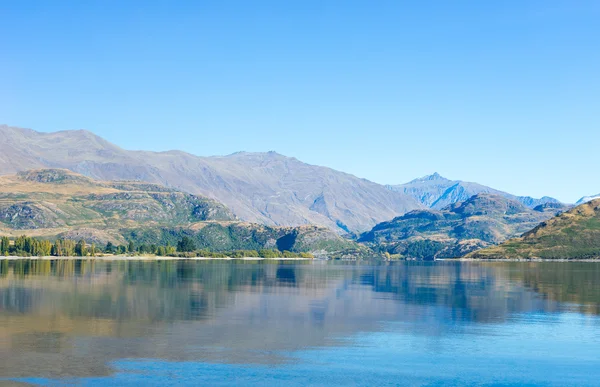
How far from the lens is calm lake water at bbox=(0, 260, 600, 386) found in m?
67.0

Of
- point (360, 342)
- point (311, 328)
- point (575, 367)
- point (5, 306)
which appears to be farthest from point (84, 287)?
point (575, 367)

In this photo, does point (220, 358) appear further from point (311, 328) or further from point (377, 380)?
point (311, 328)

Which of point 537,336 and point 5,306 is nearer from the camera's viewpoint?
point 537,336

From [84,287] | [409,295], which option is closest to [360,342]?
[409,295]

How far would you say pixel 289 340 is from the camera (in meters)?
87.8

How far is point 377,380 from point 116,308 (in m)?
63.8

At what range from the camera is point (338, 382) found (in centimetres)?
6481

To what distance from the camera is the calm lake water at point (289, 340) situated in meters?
67.0

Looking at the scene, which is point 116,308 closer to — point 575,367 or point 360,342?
point 360,342

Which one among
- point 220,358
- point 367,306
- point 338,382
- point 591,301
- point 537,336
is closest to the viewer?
point 338,382

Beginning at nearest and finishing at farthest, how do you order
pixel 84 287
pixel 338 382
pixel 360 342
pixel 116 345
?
pixel 338 382
pixel 116 345
pixel 360 342
pixel 84 287

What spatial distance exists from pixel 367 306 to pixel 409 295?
3465 cm

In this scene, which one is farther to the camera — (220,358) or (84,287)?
(84,287)

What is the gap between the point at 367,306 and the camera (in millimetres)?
134000
